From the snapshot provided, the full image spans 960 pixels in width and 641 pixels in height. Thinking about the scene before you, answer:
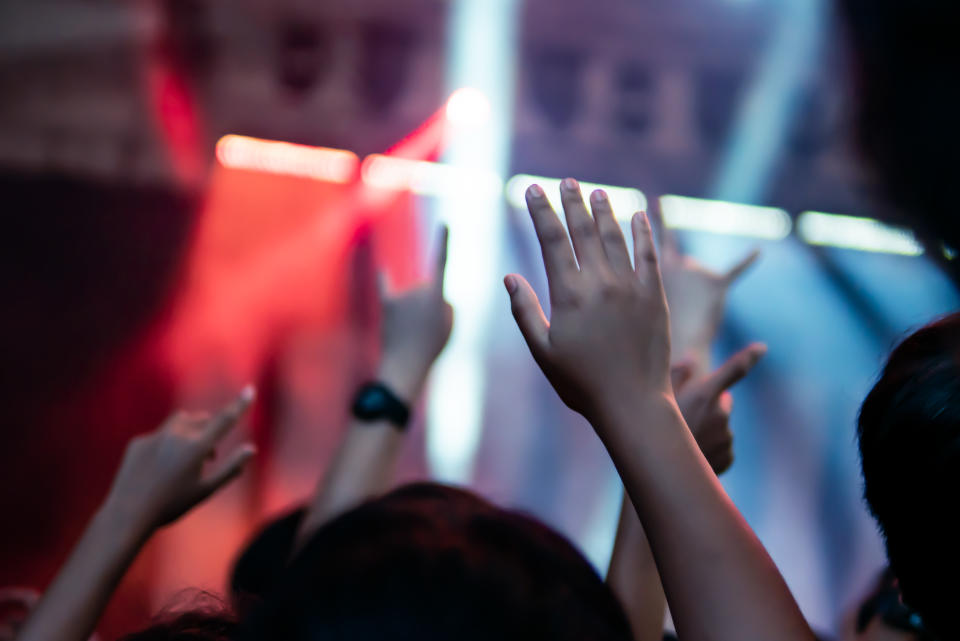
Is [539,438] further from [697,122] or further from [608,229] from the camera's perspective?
[608,229]

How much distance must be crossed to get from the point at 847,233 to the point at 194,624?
9.34 ft

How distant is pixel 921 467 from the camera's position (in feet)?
1.43

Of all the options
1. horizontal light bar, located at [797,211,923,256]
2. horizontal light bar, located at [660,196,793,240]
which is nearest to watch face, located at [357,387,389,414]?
horizontal light bar, located at [660,196,793,240]

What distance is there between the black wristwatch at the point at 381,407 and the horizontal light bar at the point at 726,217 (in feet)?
6.48

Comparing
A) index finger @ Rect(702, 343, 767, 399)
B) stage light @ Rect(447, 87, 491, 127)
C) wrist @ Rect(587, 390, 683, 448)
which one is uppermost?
stage light @ Rect(447, 87, 491, 127)

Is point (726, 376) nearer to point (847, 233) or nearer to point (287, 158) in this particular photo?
point (287, 158)

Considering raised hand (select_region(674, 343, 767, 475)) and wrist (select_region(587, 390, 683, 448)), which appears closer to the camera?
wrist (select_region(587, 390, 683, 448))

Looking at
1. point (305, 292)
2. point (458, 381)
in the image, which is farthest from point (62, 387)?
point (458, 381)

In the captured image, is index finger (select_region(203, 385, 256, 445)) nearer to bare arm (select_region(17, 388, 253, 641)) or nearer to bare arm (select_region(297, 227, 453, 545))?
bare arm (select_region(17, 388, 253, 641))

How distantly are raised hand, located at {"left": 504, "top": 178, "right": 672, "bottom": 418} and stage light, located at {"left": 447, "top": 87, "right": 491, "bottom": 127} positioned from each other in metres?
2.08

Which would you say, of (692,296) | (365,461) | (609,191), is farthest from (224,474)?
(609,191)

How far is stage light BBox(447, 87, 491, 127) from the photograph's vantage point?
2449mm

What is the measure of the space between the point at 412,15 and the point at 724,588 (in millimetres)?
2384

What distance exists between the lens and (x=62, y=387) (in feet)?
8.02
